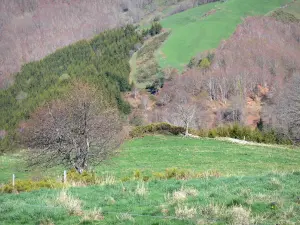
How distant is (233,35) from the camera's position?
158m

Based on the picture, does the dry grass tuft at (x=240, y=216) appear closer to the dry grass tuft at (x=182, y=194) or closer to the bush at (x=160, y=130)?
the dry grass tuft at (x=182, y=194)

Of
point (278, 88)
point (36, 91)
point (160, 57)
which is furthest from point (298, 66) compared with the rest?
point (36, 91)

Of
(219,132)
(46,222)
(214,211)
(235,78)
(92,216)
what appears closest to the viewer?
(214,211)

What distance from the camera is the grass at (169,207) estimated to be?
10.4m

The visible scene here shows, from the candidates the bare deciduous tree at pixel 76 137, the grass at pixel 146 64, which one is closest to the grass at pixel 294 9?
the grass at pixel 146 64

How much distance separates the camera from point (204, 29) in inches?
6604

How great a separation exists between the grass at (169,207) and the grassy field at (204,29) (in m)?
130

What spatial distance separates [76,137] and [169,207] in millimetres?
17669

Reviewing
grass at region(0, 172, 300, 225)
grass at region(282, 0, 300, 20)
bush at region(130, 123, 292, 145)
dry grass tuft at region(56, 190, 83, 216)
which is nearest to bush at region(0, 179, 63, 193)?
grass at region(0, 172, 300, 225)

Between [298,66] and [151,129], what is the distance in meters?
91.9

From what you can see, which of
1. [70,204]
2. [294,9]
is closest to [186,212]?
[70,204]

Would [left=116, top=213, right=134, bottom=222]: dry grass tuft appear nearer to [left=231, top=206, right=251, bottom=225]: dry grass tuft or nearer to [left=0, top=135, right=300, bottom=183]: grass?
[left=231, top=206, right=251, bottom=225]: dry grass tuft

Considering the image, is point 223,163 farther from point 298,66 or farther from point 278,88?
point 298,66

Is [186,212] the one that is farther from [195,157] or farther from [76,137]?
[195,157]
